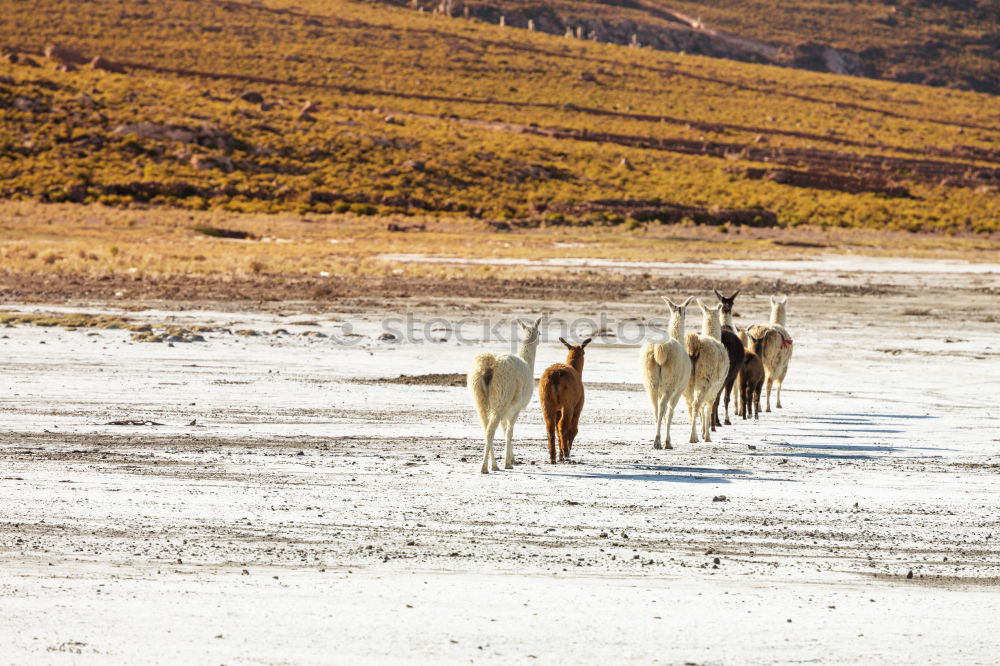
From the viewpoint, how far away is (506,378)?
1123 centimetres

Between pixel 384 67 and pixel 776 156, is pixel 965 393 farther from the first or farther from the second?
pixel 384 67

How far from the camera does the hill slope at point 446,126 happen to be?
6869 centimetres

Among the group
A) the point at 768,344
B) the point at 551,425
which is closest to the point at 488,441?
the point at 551,425

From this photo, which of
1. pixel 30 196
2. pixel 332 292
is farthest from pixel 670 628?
pixel 30 196

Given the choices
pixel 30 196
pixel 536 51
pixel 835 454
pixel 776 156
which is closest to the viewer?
pixel 835 454

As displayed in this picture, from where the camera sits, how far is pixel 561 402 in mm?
11930

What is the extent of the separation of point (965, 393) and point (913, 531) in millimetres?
9220

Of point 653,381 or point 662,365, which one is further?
point 653,381

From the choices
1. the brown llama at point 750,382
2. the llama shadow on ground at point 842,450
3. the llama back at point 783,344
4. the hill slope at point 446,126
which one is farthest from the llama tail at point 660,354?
the hill slope at point 446,126

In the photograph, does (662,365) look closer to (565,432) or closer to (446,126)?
(565,432)

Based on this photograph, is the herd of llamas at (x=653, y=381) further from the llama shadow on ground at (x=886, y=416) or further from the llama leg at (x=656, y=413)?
the llama shadow on ground at (x=886, y=416)

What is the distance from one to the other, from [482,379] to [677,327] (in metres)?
3.26

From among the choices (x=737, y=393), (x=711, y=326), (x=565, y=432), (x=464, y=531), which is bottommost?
(x=464, y=531)

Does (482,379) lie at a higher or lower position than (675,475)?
higher
